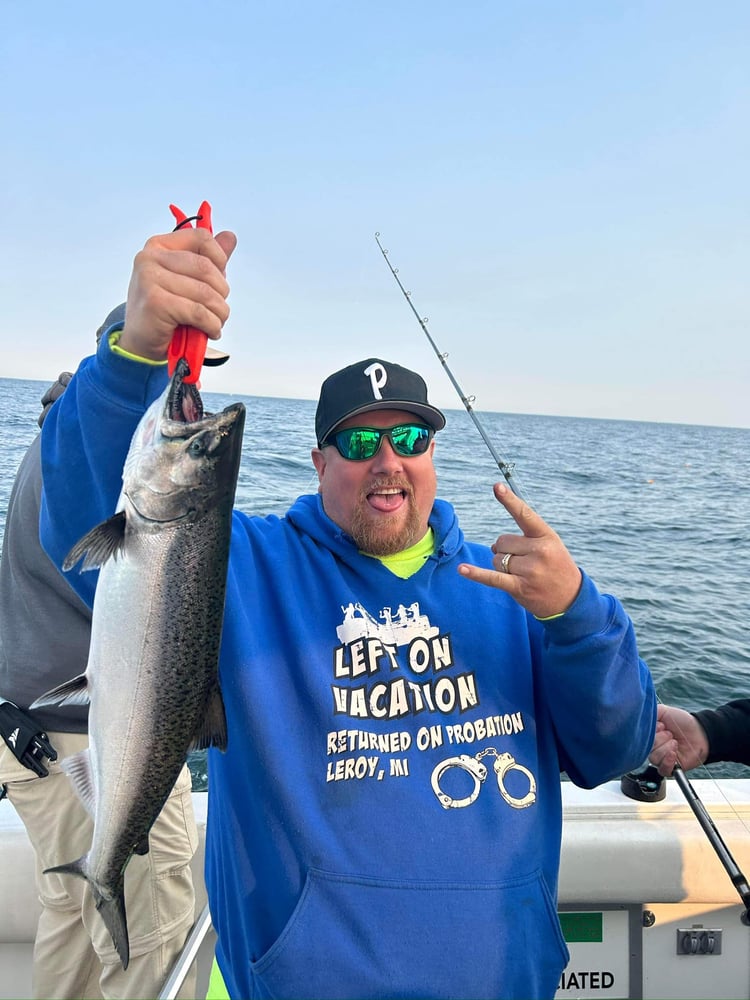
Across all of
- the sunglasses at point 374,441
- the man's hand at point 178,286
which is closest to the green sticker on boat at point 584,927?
the sunglasses at point 374,441

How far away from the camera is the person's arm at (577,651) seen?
1.96m

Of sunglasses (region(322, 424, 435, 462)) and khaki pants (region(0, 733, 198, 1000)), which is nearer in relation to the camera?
sunglasses (region(322, 424, 435, 462))

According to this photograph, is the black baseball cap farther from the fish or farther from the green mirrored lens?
the fish

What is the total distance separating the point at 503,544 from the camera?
6.64ft

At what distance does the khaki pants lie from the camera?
2.91m

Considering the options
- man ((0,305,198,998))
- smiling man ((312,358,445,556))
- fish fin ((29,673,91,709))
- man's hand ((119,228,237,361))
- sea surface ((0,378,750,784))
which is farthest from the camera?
sea surface ((0,378,750,784))

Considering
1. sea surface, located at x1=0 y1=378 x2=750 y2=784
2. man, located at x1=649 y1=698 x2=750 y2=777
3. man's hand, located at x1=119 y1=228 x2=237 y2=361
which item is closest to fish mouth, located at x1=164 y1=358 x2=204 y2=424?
man's hand, located at x1=119 y1=228 x2=237 y2=361

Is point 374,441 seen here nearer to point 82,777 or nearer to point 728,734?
point 82,777

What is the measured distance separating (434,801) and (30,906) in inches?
92.1

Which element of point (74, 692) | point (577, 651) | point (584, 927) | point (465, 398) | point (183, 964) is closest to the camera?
point (74, 692)

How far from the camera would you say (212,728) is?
6.25ft

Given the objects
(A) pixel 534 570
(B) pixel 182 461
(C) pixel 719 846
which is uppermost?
(B) pixel 182 461

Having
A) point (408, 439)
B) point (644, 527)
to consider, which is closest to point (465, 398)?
point (408, 439)

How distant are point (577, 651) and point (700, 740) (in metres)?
1.46
